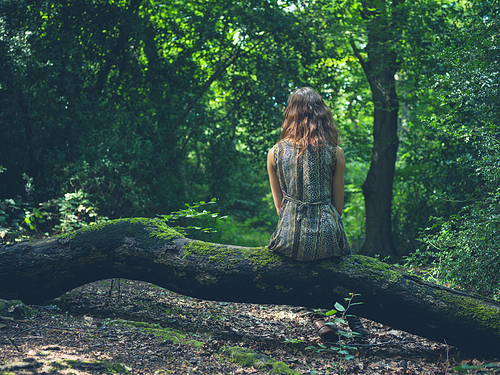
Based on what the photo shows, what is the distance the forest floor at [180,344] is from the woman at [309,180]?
0.85 m

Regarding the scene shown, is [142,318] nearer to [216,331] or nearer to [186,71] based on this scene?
[216,331]

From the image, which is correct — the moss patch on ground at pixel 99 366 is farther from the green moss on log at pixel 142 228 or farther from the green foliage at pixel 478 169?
the green foliage at pixel 478 169

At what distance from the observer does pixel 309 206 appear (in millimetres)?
3508

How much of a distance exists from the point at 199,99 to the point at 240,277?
6.87 metres

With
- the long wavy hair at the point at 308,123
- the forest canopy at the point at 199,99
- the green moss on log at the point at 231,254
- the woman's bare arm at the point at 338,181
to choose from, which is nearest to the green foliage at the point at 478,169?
the forest canopy at the point at 199,99

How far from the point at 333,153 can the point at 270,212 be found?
11.8m

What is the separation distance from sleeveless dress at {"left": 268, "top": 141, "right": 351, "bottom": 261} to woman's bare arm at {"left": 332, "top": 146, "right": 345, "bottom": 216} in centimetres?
4

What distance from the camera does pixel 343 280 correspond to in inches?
143

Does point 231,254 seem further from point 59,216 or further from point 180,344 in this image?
point 59,216

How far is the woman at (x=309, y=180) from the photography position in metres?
3.50

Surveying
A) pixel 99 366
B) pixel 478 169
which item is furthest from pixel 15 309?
pixel 478 169

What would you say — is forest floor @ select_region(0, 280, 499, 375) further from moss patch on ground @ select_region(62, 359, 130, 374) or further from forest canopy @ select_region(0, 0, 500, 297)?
forest canopy @ select_region(0, 0, 500, 297)

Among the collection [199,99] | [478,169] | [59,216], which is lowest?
[59,216]

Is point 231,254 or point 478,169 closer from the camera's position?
point 231,254
